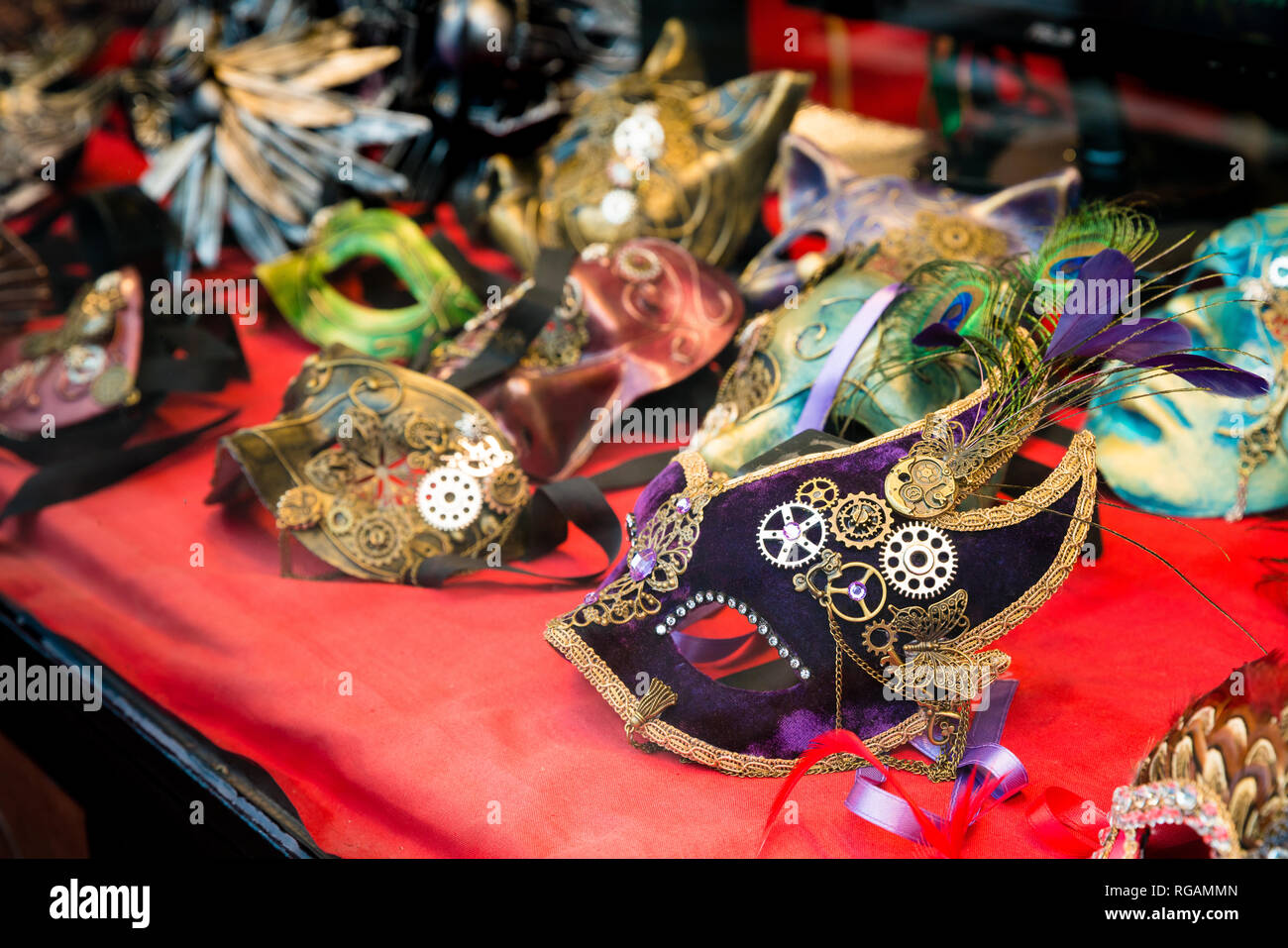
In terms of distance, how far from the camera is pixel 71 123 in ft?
7.29

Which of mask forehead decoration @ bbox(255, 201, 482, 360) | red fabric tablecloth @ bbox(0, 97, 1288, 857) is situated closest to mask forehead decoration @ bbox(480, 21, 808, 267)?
mask forehead decoration @ bbox(255, 201, 482, 360)

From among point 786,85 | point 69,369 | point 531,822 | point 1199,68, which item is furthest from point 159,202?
point 1199,68

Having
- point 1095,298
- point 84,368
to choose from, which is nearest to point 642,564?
point 1095,298

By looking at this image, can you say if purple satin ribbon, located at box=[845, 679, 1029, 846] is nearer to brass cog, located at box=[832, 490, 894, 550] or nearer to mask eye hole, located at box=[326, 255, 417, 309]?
brass cog, located at box=[832, 490, 894, 550]

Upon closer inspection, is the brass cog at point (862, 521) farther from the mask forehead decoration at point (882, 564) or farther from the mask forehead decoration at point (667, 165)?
the mask forehead decoration at point (667, 165)

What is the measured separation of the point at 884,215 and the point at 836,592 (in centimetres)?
67

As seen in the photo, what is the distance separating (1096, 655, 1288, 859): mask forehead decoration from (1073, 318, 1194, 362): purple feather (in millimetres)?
229

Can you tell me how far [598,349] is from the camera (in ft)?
4.48

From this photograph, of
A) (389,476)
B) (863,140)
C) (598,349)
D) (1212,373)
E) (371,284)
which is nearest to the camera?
(1212,373)

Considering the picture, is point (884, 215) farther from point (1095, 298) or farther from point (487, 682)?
point (487, 682)

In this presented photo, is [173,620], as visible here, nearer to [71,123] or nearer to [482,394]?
[482,394]

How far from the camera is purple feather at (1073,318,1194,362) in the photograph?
2.74ft

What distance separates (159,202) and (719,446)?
1.22 metres
